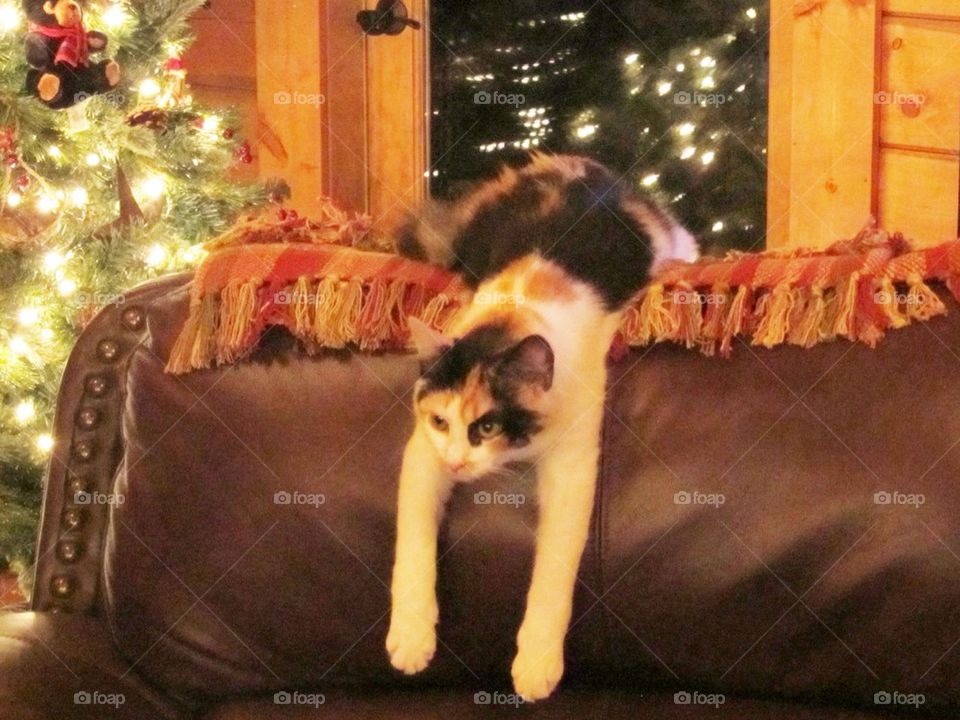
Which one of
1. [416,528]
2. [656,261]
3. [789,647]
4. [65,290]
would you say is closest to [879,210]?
[656,261]

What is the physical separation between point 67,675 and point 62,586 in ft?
0.58

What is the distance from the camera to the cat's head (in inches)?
41.6

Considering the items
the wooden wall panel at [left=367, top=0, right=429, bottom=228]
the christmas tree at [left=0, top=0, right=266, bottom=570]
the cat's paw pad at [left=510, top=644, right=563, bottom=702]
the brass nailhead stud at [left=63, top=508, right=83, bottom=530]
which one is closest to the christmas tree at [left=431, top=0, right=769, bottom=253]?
the wooden wall panel at [left=367, top=0, right=429, bottom=228]

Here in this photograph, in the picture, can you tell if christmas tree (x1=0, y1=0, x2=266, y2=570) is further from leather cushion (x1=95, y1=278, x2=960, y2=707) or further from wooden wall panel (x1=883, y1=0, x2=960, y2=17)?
wooden wall panel (x1=883, y1=0, x2=960, y2=17)

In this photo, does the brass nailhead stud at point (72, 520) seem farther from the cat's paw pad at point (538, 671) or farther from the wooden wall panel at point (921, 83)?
the wooden wall panel at point (921, 83)

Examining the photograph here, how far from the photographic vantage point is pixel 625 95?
1.99 metres

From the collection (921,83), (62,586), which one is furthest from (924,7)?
(62,586)

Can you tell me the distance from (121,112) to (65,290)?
0.28 meters

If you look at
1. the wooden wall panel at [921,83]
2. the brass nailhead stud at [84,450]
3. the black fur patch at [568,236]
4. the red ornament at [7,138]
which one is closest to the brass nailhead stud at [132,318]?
the brass nailhead stud at [84,450]

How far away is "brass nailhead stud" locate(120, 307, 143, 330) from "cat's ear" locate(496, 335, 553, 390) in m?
0.44

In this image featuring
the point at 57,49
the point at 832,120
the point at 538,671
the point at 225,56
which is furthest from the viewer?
the point at 225,56

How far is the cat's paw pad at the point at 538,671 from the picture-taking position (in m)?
1.05

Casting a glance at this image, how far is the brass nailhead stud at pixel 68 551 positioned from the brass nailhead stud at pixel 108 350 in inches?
8.2

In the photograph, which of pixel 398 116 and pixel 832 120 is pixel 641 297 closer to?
pixel 832 120
